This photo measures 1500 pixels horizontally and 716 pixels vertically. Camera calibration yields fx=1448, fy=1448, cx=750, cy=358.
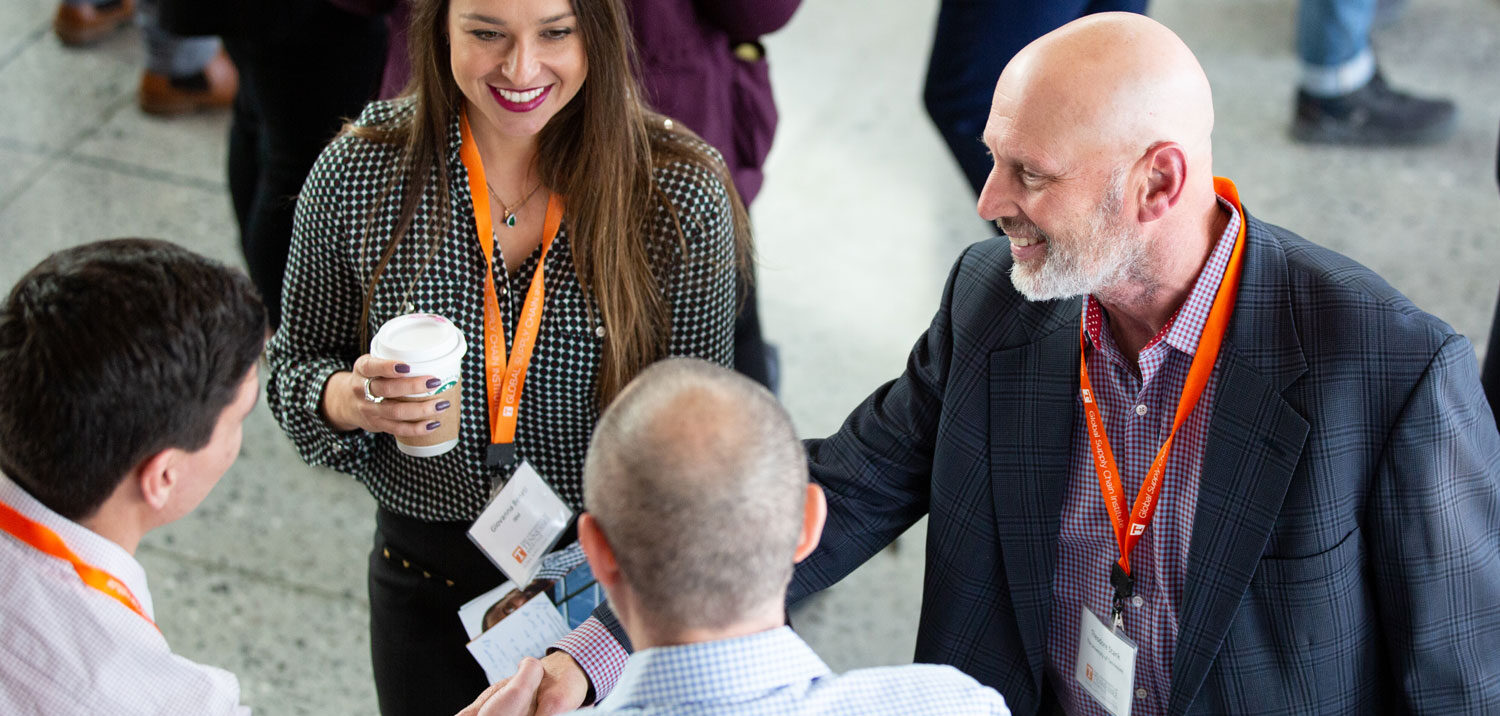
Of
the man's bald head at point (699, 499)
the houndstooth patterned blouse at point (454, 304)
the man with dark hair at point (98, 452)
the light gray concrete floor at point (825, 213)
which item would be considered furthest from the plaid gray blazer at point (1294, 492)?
the light gray concrete floor at point (825, 213)

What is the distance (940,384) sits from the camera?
212cm

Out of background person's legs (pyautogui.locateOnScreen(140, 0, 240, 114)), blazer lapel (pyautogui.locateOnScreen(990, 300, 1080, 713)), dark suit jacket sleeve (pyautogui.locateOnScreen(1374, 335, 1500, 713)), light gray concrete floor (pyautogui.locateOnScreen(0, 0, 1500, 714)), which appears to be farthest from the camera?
background person's legs (pyautogui.locateOnScreen(140, 0, 240, 114))

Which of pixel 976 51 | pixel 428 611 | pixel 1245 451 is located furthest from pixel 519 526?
pixel 976 51

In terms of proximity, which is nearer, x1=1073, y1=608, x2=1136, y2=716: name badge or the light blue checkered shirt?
the light blue checkered shirt

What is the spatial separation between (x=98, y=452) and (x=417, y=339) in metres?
0.49

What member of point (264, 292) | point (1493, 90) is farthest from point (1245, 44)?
point (264, 292)

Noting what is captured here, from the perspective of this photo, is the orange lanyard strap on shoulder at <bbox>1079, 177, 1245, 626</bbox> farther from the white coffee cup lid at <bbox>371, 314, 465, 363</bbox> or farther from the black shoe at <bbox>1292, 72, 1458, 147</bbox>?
the black shoe at <bbox>1292, 72, 1458, 147</bbox>

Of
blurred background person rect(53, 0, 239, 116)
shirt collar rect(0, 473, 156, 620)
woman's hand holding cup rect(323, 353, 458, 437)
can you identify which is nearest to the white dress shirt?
shirt collar rect(0, 473, 156, 620)

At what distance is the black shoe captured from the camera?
4.68 m

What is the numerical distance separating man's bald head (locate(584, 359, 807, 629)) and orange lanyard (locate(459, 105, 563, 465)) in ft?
2.72

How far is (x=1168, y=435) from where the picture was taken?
6.34ft

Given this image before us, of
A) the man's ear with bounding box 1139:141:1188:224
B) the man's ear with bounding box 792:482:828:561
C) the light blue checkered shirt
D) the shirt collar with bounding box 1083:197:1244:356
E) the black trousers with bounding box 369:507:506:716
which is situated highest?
the man's ear with bounding box 1139:141:1188:224

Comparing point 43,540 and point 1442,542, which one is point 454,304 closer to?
point 43,540

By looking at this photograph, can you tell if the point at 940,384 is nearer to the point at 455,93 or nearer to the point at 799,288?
the point at 455,93
